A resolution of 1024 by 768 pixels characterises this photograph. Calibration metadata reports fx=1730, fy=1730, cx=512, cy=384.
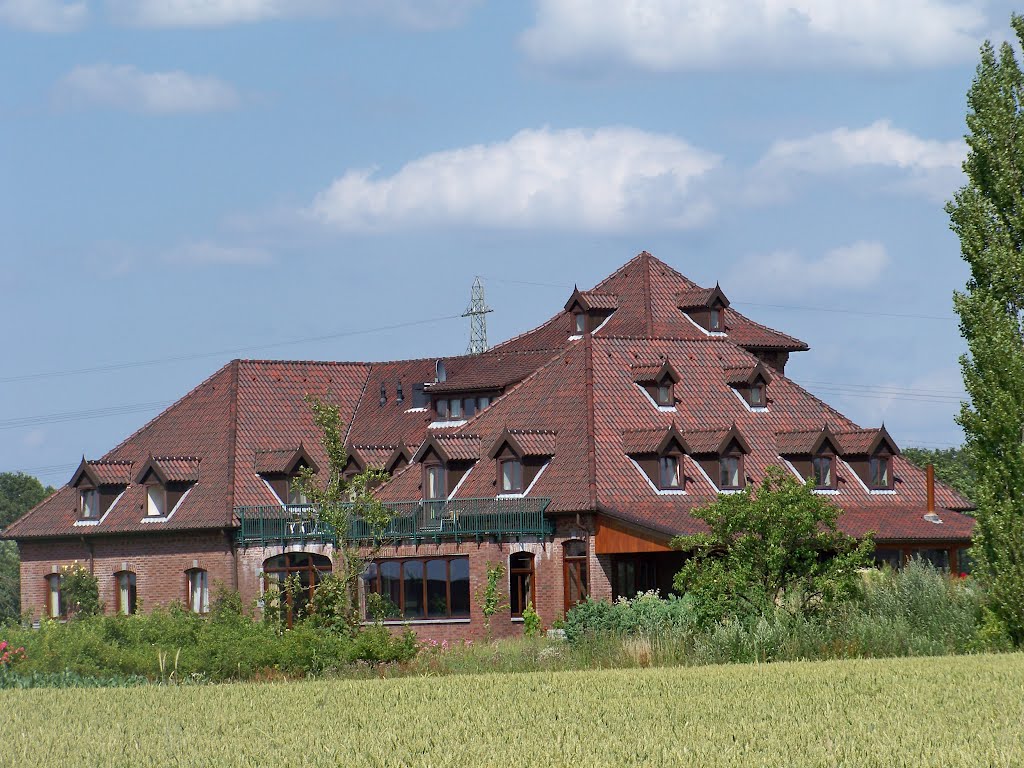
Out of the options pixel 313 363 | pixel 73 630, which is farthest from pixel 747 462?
pixel 73 630

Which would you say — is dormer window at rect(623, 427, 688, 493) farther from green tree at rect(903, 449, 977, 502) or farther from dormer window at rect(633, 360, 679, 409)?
green tree at rect(903, 449, 977, 502)

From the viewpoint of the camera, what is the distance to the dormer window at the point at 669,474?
165ft

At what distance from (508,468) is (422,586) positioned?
14.2ft

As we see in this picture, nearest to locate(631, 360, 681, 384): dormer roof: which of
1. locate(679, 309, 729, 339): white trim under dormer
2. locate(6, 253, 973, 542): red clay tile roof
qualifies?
locate(6, 253, 973, 542): red clay tile roof

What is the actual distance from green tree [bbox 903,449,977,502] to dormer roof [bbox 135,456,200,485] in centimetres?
2967

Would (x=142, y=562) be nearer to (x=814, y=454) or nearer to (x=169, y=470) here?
(x=169, y=470)

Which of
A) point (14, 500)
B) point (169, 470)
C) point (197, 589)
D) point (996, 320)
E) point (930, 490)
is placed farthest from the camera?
point (14, 500)

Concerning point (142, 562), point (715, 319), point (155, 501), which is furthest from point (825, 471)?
point (142, 562)

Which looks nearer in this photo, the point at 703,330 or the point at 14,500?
the point at 703,330

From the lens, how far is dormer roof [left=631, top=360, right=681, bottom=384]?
5338cm

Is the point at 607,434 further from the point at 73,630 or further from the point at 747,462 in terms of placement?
the point at 73,630

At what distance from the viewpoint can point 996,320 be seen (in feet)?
109

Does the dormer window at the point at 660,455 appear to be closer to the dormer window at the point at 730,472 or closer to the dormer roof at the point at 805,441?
the dormer window at the point at 730,472

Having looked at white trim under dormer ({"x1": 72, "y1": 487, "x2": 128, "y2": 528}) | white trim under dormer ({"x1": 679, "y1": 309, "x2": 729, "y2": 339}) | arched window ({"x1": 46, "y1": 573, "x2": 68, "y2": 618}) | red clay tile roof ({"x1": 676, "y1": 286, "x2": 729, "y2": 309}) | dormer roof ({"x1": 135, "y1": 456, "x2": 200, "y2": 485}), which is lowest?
arched window ({"x1": 46, "y1": 573, "x2": 68, "y2": 618})
